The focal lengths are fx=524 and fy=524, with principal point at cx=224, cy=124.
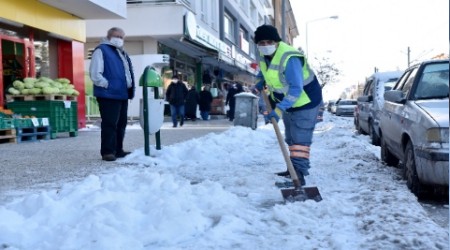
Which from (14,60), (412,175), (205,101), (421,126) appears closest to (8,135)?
(14,60)

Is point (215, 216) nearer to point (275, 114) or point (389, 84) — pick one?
point (275, 114)

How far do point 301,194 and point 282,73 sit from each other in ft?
4.51

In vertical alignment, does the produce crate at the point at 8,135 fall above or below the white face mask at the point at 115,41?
below

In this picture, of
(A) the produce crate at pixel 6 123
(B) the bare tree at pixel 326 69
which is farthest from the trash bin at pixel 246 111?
(B) the bare tree at pixel 326 69

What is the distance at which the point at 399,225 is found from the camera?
3.82 meters

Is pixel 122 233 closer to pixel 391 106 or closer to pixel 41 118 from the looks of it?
pixel 391 106

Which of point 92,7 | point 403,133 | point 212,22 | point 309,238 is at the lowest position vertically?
point 309,238

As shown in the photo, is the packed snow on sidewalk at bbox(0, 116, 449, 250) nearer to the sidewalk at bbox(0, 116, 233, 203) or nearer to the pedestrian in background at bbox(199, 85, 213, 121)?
the sidewalk at bbox(0, 116, 233, 203)

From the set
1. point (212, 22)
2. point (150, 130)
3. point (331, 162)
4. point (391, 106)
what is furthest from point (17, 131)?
point (212, 22)

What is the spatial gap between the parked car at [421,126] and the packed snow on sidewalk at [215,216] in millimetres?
284

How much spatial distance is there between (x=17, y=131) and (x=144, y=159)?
425 cm

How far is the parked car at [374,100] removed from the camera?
1042 centimetres

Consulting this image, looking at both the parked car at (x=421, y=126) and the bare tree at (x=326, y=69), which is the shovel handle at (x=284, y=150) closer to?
the parked car at (x=421, y=126)

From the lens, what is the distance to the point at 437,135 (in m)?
4.84
